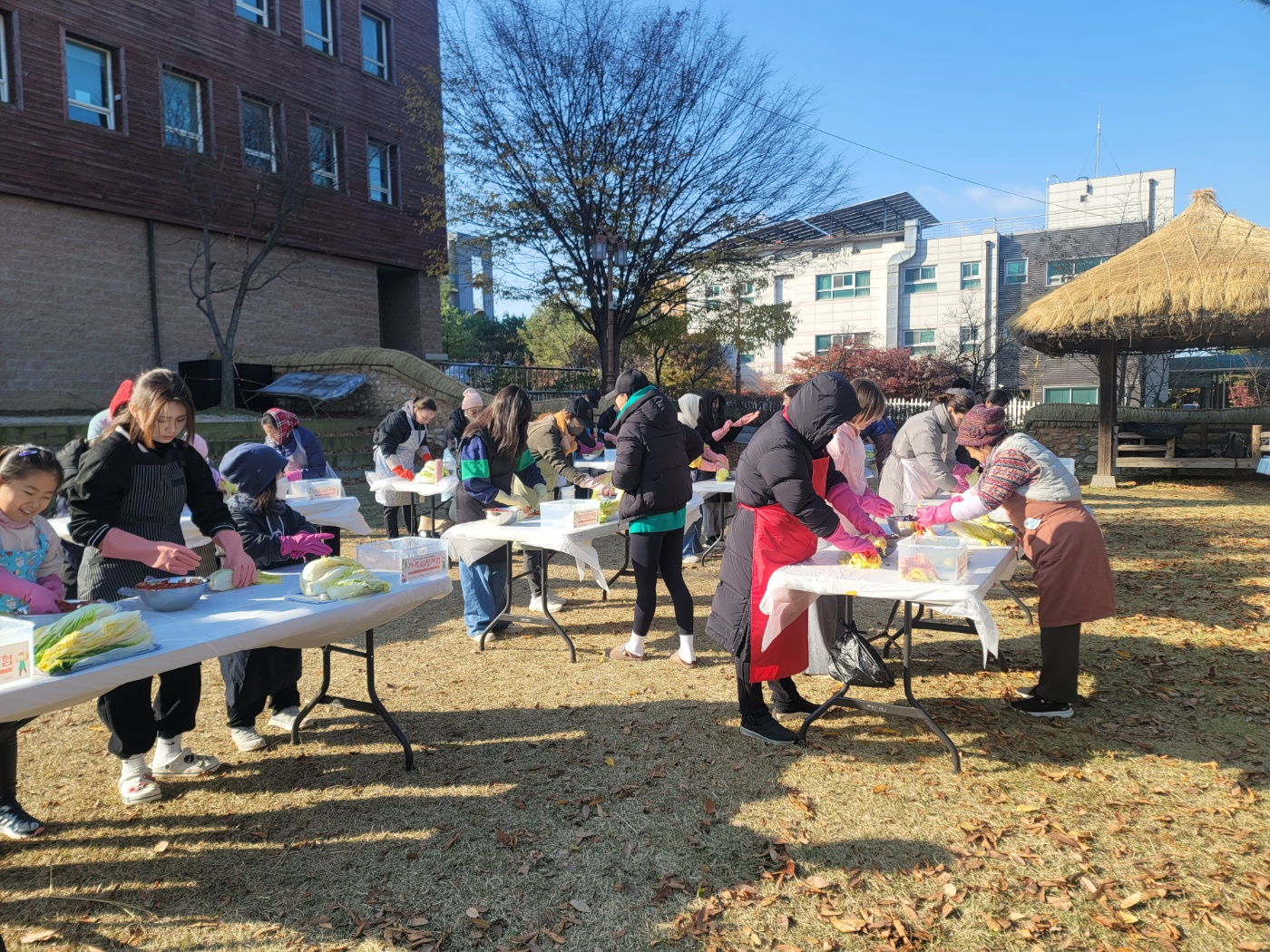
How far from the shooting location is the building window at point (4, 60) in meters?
13.9

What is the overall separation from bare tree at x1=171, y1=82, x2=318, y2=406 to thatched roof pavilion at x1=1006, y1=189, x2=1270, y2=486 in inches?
592

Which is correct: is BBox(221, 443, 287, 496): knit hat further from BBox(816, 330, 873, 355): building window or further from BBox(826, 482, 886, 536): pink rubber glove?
BBox(816, 330, 873, 355): building window

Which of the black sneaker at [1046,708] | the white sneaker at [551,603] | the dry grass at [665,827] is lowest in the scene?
the dry grass at [665,827]

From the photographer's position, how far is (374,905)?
10.1 ft

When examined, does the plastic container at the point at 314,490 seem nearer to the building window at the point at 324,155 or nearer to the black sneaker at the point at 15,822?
the black sneaker at the point at 15,822

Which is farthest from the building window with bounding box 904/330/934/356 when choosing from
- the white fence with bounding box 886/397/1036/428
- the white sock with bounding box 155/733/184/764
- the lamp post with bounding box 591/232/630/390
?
the white sock with bounding box 155/733/184/764

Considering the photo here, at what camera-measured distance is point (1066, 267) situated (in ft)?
108

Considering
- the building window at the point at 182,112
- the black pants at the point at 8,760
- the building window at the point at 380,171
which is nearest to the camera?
the black pants at the point at 8,760

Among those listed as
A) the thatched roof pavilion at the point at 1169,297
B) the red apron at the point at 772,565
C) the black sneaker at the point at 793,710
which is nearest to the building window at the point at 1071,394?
the thatched roof pavilion at the point at 1169,297

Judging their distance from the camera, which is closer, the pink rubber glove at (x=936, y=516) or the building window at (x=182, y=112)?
the pink rubber glove at (x=936, y=516)

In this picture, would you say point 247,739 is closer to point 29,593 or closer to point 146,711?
point 146,711

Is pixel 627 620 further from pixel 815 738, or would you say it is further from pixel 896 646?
pixel 815 738

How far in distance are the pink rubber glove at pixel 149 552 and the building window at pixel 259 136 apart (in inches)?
672

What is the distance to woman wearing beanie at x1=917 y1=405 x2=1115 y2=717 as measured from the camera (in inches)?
175
